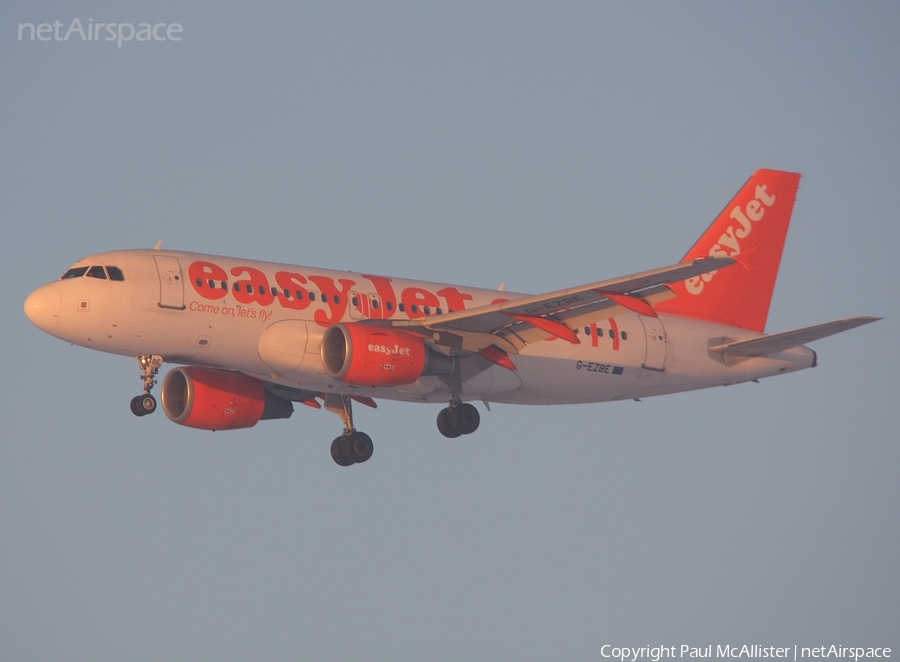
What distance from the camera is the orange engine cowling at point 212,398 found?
43.8 meters

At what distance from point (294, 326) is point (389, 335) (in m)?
2.80

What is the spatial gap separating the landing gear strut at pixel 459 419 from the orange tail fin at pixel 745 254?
29.4 feet

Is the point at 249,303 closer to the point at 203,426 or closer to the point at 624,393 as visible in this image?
the point at 203,426

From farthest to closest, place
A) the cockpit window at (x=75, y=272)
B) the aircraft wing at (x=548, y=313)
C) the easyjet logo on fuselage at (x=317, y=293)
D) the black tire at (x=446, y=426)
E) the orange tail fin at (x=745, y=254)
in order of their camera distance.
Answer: the orange tail fin at (x=745, y=254) → the black tire at (x=446, y=426) → the easyjet logo on fuselage at (x=317, y=293) → the cockpit window at (x=75, y=272) → the aircraft wing at (x=548, y=313)

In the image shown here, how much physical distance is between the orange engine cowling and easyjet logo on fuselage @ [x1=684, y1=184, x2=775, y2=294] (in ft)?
56.7

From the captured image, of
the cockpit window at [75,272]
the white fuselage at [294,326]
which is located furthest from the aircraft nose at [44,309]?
the cockpit window at [75,272]

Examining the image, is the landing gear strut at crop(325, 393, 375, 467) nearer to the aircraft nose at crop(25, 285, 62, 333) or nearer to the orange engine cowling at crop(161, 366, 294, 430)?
the orange engine cowling at crop(161, 366, 294, 430)

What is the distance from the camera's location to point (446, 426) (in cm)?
4281

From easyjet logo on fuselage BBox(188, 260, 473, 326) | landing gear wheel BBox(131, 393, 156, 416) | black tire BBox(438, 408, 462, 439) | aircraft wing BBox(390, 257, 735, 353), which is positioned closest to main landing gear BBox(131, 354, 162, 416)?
landing gear wheel BBox(131, 393, 156, 416)

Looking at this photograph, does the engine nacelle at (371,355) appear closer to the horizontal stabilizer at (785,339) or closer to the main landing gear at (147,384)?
the main landing gear at (147,384)

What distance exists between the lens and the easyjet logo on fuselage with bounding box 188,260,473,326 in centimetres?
3984

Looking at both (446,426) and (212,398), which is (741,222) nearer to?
(446,426)

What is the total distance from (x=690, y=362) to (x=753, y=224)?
6.92 m

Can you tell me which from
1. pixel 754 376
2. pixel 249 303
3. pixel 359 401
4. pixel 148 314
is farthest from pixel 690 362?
pixel 148 314
